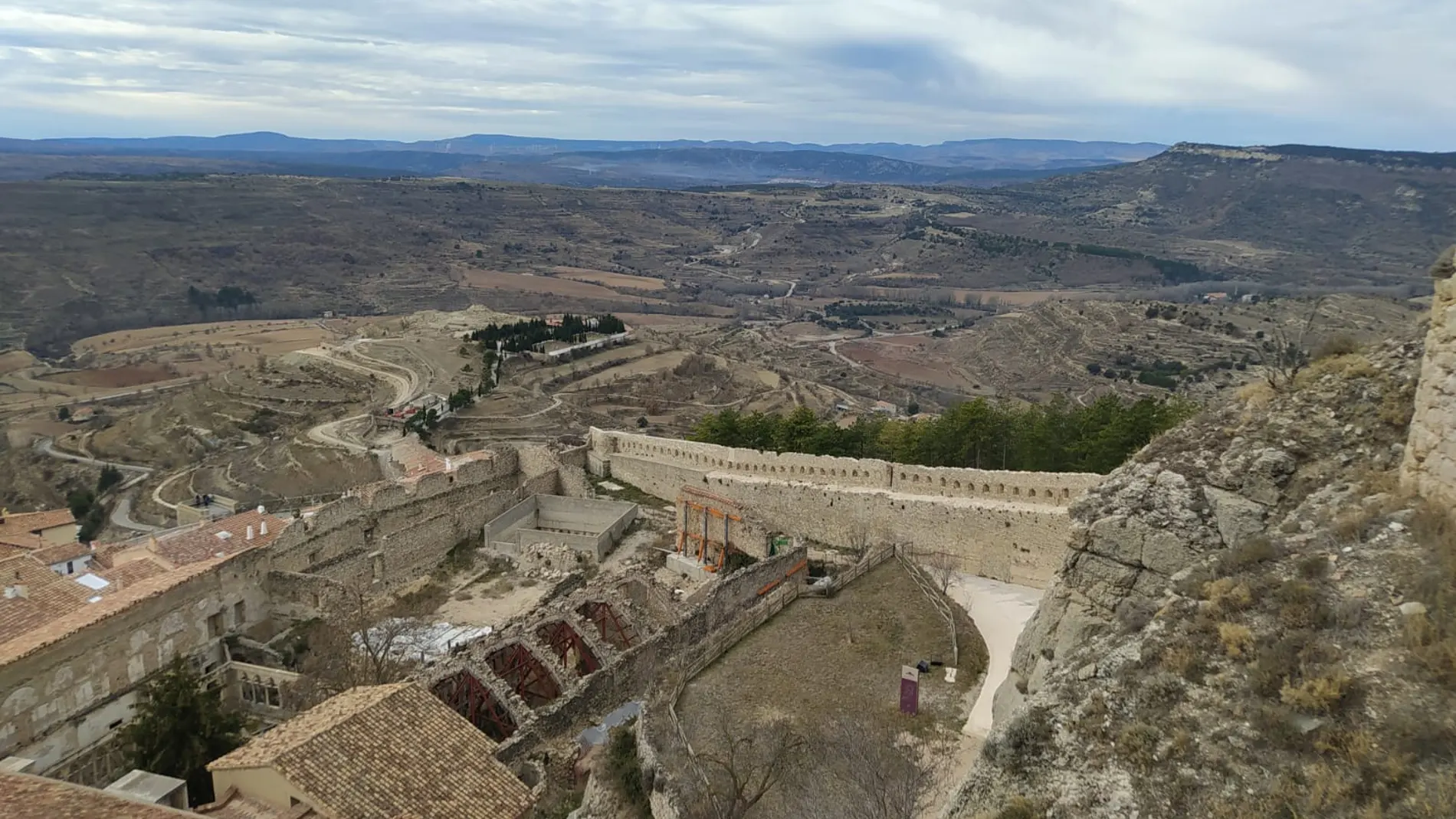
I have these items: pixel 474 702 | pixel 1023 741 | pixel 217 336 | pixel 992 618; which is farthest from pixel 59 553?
pixel 217 336

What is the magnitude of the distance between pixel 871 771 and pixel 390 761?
6531 millimetres

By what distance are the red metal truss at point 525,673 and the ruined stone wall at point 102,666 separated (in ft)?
22.6

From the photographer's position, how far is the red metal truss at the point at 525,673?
1753cm

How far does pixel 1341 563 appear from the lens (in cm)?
725

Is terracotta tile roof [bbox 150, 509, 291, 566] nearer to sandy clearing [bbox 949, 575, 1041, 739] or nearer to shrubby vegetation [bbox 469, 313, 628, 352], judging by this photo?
sandy clearing [bbox 949, 575, 1041, 739]

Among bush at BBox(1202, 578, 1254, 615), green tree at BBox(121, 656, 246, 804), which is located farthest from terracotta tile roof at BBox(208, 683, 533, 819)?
bush at BBox(1202, 578, 1254, 615)

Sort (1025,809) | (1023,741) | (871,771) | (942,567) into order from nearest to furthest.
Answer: (1025,809) → (1023,741) → (871,771) → (942,567)

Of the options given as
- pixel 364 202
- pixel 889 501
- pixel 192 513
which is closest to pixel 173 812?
pixel 889 501

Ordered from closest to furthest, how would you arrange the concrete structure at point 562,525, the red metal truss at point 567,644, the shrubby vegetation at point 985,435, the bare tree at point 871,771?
the bare tree at point 871,771 < the red metal truss at point 567,644 < the shrubby vegetation at point 985,435 < the concrete structure at point 562,525

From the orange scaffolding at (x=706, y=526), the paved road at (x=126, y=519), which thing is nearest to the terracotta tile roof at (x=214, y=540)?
the orange scaffolding at (x=706, y=526)

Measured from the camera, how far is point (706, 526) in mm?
25766

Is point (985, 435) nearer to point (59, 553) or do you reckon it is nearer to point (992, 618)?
point (992, 618)

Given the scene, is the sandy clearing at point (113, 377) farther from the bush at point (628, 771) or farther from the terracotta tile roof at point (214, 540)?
the bush at point (628, 771)

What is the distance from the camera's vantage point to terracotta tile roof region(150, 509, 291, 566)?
74.8ft
